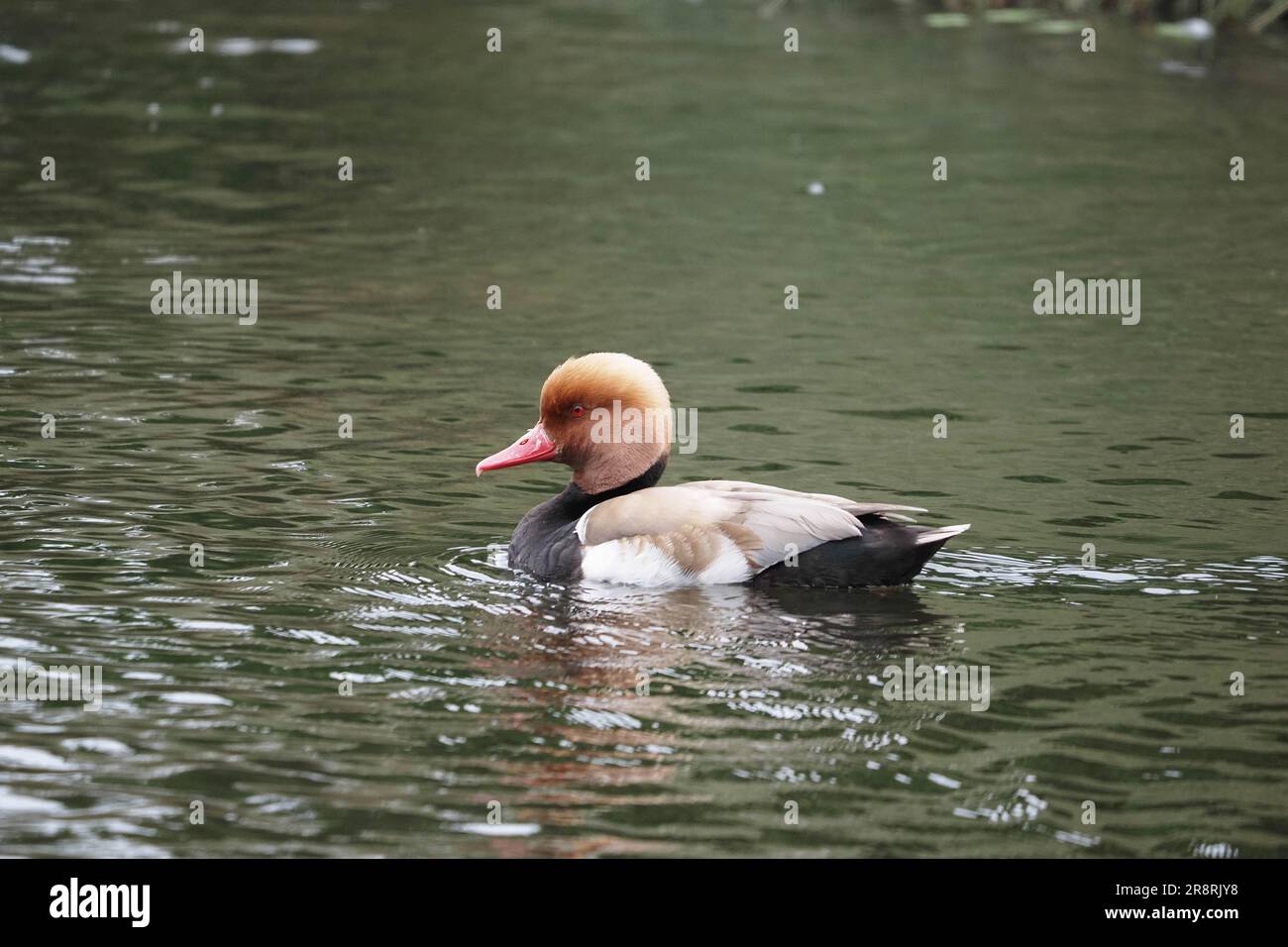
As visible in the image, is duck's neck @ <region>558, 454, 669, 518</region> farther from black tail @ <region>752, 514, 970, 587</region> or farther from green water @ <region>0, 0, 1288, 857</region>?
black tail @ <region>752, 514, 970, 587</region>

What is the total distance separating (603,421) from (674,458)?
1965 mm

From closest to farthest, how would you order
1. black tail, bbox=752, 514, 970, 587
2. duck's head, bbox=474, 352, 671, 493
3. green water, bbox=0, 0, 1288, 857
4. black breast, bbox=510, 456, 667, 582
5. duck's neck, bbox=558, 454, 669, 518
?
green water, bbox=0, 0, 1288, 857 < black tail, bbox=752, 514, 970, 587 < black breast, bbox=510, 456, 667, 582 < duck's head, bbox=474, 352, 671, 493 < duck's neck, bbox=558, 454, 669, 518

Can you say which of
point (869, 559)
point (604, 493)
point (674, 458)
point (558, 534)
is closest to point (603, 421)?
point (604, 493)

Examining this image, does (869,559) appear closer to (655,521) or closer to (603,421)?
(655,521)

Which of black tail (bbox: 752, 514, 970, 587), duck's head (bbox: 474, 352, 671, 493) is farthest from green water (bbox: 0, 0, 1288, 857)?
duck's head (bbox: 474, 352, 671, 493)

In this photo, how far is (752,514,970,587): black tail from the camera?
7.75m

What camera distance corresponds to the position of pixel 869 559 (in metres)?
7.79

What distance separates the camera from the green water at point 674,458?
5.97 metres

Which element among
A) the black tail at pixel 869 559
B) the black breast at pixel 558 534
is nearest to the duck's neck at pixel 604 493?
the black breast at pixel 558 534

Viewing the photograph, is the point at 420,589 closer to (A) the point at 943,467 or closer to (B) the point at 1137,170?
(A) the point at 943,467

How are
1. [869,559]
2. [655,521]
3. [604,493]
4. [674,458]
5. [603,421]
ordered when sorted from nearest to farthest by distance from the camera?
1. [869,559]
2. [655,521]
3. [603,421]
4. [604,493]
5. [674,458]

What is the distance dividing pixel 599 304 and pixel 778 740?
7767mm

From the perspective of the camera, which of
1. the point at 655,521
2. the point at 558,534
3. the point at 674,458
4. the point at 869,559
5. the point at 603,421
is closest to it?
the point at 869,559
